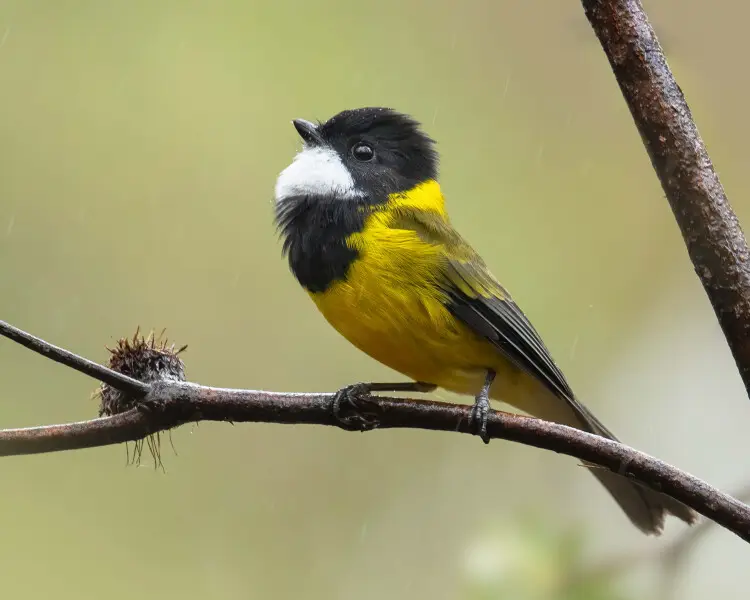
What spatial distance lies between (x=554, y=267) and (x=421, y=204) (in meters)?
0.99

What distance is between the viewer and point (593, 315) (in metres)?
2.77

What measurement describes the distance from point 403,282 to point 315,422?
0.40 m

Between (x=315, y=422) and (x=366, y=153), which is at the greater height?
(x=366, y=153)

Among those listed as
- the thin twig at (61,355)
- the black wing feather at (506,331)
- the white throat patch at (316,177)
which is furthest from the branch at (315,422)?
the white throat patch at (316,177)

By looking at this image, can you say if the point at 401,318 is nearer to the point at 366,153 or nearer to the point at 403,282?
the point at 403,282

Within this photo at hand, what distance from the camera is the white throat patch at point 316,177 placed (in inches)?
69.3

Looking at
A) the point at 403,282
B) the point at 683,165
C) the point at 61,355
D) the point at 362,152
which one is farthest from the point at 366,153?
the point at 61,355

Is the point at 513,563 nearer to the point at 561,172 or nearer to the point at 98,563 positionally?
the point at 98,563

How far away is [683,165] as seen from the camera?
1413mm

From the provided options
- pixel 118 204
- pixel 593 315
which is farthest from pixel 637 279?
pixel 118 204

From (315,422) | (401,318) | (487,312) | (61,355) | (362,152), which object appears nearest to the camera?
(61,355)

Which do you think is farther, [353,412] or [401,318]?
[401,318]

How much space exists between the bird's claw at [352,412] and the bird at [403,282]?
0.23m

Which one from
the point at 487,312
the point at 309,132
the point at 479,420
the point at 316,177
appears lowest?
the point at 479,420
